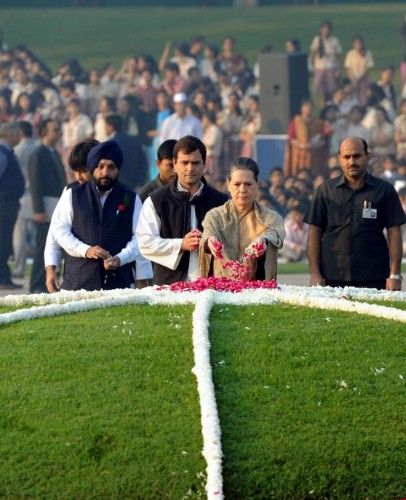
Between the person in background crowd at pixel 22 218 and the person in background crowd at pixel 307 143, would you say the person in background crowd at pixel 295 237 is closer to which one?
the person in background crowd at pixel 307 143

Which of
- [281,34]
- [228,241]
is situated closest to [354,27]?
[281,34]

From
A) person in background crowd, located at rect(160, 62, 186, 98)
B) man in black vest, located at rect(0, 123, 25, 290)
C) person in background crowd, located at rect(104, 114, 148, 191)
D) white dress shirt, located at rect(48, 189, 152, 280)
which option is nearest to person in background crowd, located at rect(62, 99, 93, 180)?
person in background crowd, located at rect(160, 62, 186, 98)

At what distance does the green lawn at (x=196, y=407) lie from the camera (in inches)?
260

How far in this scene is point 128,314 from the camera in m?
8.45

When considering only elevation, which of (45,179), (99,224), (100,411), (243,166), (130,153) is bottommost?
(100,411)

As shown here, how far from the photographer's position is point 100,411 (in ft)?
23.0

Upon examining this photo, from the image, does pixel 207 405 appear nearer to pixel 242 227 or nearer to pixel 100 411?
pixel 100 411

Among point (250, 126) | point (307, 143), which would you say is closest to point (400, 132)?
point (307, 143)

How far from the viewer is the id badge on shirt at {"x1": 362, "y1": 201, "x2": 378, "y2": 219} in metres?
10.4

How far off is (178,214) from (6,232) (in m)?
9.41

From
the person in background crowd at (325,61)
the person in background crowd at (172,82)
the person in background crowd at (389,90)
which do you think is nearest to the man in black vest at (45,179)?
the person in background crowd at (172,82)

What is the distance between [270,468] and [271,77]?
20.2 meters

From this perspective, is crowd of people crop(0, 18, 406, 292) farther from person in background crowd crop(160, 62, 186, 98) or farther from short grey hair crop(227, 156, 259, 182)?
short grey hair crop(227, 156, 259, 182)

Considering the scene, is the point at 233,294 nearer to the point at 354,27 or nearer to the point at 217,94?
the point at 217,94
